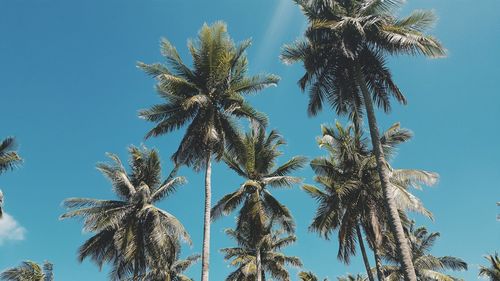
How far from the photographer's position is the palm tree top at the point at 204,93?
19.0m

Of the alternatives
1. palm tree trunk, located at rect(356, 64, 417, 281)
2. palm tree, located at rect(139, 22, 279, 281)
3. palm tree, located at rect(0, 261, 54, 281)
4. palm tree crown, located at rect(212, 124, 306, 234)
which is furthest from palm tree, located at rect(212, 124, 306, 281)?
palm tree, located at rect(0, 261, 54, 281)

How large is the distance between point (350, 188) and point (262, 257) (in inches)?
412

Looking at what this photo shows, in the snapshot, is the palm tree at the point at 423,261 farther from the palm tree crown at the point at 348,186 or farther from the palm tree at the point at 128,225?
the palm tree at the point at 128,225

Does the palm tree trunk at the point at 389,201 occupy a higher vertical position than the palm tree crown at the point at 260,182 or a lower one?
lower

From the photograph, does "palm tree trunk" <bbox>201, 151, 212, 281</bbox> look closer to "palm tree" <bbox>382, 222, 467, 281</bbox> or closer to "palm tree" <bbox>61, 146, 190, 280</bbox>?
"palm tree" <bbox>61, 146, 190, 280</bbox>

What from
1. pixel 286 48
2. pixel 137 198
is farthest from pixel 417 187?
pixel 137 198

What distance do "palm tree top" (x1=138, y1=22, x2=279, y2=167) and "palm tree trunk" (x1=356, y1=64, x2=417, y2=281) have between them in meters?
5.74

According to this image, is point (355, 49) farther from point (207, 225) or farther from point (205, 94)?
point (207, 225)

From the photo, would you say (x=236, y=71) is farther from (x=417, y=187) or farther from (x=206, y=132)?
(x=417, y=187)

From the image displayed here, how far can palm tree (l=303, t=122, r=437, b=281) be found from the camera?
21.3 m

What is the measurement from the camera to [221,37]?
19.4 meters

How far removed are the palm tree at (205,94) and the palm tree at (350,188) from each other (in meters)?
5.78

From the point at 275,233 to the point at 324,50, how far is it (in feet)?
57.2

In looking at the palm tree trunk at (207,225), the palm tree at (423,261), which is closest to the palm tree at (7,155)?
the palm tree trunk at (207,225)
